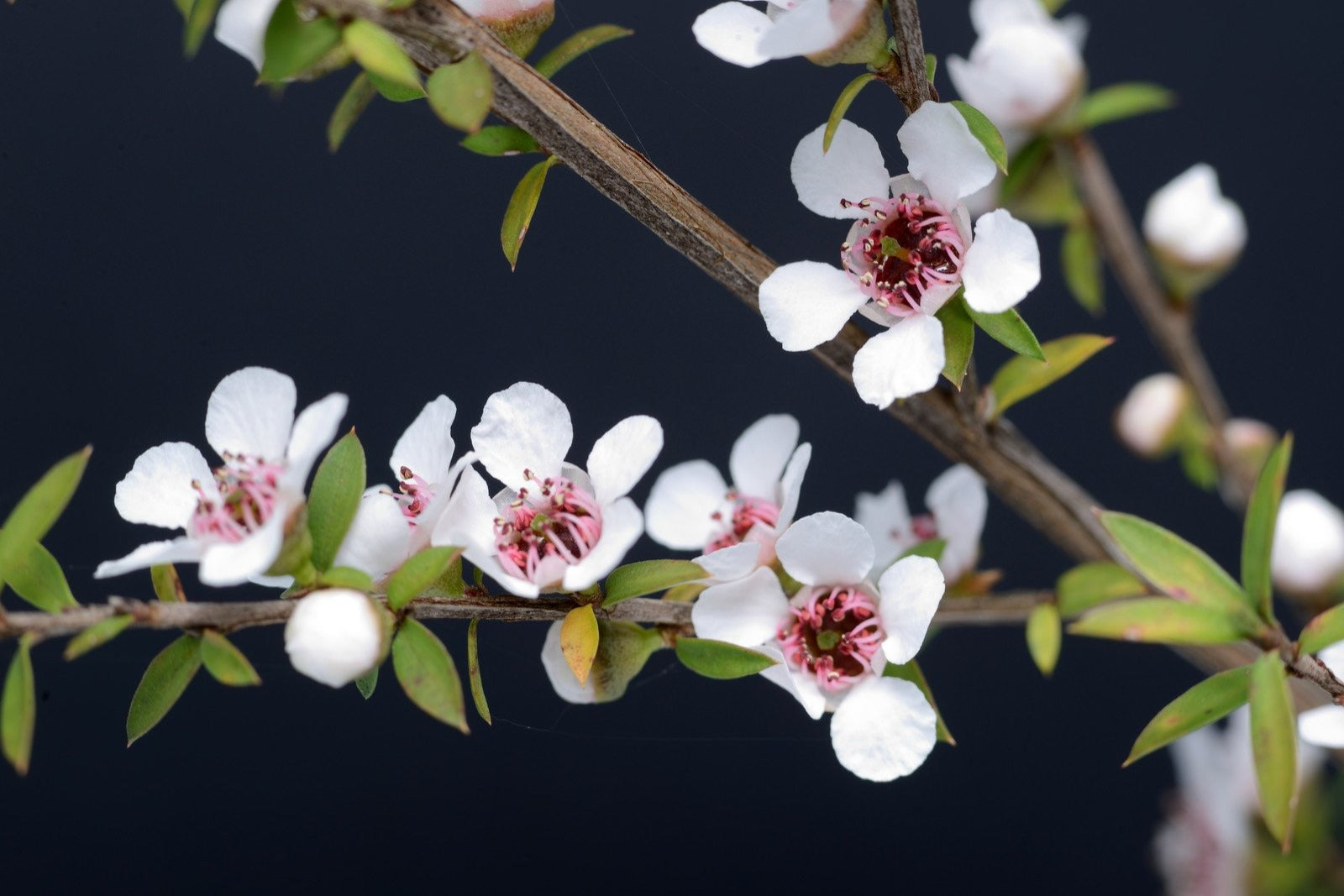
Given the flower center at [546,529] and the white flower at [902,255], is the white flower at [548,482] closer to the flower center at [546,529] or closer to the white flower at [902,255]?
the flower center at [546,529]

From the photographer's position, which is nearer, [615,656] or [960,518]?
[615,656]

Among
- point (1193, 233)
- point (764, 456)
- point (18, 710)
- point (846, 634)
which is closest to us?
point (18, 710)

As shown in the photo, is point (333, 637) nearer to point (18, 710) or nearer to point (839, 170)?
point (18, 710)

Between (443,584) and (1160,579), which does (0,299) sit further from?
(1160,579)

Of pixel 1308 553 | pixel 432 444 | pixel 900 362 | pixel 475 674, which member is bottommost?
pixel 475 674

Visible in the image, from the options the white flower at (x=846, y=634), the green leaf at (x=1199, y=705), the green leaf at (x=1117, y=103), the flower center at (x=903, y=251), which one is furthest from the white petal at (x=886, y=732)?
the green leaf at (x=1117, y=103)

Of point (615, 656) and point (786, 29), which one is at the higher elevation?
point (786, 29)

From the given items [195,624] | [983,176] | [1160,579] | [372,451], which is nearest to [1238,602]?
[1160,579]

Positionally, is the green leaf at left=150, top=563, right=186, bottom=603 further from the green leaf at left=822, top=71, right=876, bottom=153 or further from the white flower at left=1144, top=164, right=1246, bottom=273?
the white flower at left=1144, top=164, right=1246, bottom=273

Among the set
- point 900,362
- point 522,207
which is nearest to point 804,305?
point 900,362
